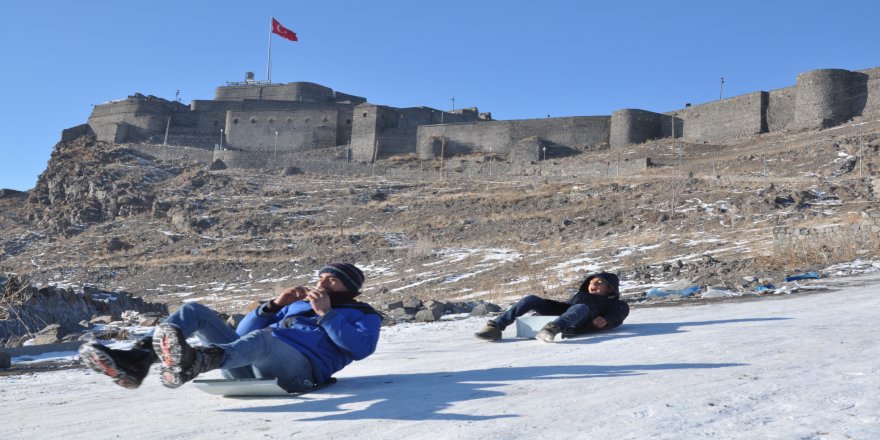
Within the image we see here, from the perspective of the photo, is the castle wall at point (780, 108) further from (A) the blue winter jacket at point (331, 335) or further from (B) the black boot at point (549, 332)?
(A) the blue winter jacket at point (331, 335)

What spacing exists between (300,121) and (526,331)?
153 feet

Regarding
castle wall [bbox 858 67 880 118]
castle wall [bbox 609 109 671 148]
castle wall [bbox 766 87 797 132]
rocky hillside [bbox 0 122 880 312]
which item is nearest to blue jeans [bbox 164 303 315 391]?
rocky hillside [bbox 0 122 880 312]

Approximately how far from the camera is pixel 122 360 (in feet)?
10.2

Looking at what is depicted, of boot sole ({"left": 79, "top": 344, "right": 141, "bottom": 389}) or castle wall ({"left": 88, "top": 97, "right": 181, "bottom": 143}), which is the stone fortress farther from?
boot sole ({"left": 79, "top": 344, "right": 141, "bottom": 389})

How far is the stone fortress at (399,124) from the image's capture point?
1521 inches

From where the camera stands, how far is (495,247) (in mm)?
20969

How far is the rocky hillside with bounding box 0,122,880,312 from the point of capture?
48.8 feet

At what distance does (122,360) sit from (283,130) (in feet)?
161

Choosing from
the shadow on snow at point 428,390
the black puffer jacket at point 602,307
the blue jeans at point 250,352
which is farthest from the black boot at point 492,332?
the blue jeans at point 250,352

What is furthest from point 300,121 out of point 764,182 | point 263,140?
point 764,182

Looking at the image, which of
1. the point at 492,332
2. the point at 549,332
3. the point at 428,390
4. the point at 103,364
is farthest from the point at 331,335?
the point at 492,332

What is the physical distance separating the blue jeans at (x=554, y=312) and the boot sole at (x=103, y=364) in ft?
9.78

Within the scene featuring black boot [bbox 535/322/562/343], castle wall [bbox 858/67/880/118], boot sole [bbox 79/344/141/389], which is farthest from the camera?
castle wall [bbox 858/67/880/118]

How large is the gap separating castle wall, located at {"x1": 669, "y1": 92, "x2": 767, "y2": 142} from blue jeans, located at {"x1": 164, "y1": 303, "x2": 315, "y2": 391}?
39835 mm
